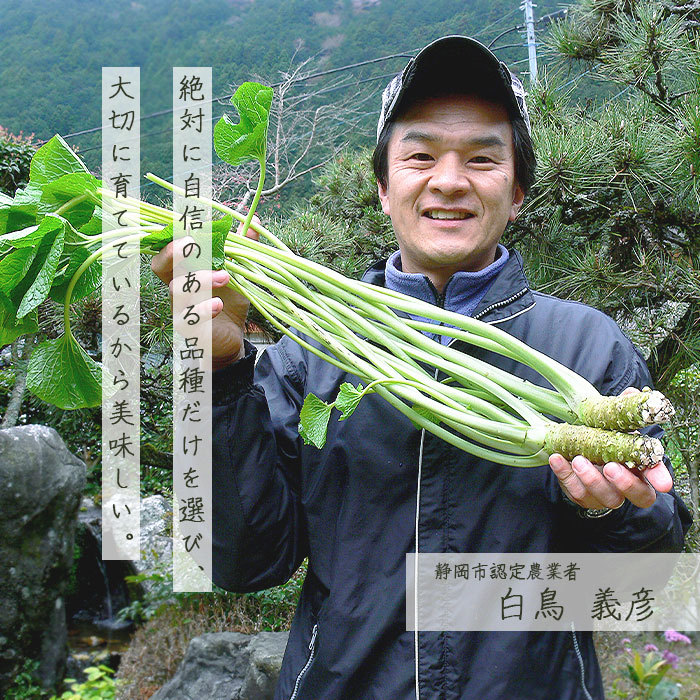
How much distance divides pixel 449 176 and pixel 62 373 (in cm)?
Result: 66

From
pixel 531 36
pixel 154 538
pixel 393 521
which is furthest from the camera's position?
pixel 154 538

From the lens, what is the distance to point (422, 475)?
0.88 meters

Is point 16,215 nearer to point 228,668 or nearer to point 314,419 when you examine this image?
point 314,419

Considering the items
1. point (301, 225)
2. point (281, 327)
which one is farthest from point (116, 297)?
point (281, 327)

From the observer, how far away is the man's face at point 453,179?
0.92 metres

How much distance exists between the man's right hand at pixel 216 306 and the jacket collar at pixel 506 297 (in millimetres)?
357

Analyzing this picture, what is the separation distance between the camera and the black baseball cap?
0.93m

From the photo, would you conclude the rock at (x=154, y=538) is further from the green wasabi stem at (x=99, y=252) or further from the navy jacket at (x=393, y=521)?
the green wasabi stem at (x=99, y=252)

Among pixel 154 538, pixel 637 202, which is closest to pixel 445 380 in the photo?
pixel 637 202

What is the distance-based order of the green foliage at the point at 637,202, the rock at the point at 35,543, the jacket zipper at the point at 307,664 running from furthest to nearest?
the rock at the point at 35,543 → the green foliage at the point at 637,202 → the jacket zipper at the point at 307,664

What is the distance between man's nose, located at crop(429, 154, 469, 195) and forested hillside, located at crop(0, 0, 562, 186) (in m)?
0.53

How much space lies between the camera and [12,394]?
3037mm

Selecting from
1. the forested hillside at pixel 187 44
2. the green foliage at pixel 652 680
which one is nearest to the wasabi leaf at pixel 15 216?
the forested hillside at pixel 187 44

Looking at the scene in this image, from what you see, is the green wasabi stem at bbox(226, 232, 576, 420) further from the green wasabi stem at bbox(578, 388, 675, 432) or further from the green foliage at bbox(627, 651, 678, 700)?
the green foliage at bbox(627, 651, 678, 700)
